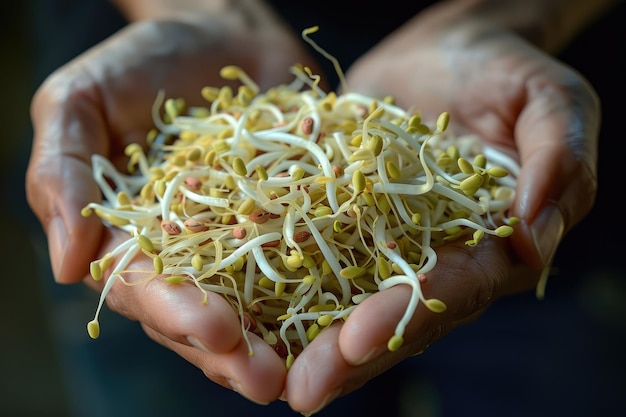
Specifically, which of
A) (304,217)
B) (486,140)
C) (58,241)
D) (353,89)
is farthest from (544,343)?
(58,241)

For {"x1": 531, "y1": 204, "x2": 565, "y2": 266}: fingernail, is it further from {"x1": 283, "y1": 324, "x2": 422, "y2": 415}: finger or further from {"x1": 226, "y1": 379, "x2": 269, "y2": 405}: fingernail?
{"x1": 226, "y1": 379, "x2": 269, "y2": 405}: fingernail

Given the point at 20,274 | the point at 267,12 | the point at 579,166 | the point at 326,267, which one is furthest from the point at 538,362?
the point at 20,274

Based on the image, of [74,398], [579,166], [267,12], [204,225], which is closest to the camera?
[204,225]

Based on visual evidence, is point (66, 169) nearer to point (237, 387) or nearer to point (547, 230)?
point (237, 387)

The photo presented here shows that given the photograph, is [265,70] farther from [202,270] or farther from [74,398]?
[74,398]

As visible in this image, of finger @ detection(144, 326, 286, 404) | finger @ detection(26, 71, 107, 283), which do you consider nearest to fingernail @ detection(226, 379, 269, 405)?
finger @ detection(144, 326, 286, 404)

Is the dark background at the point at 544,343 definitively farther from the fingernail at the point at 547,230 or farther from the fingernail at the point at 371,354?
the fingernail at the point at 371,354
